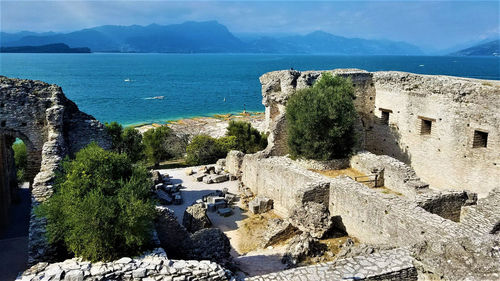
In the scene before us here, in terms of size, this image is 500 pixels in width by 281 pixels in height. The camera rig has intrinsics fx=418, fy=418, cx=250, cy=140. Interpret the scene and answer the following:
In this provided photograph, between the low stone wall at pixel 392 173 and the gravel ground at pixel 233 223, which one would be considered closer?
the gravel ground at pixel 233 223

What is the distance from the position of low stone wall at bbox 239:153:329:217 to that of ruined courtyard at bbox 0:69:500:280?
1.8 inches

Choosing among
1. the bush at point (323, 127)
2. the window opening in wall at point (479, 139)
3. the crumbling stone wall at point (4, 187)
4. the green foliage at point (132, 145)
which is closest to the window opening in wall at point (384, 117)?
the bush at point (323, 127)

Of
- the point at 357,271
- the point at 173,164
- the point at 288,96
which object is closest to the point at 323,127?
the point at 288,96

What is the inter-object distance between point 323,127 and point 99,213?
9.80 meters

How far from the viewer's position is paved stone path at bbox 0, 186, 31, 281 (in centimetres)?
1034

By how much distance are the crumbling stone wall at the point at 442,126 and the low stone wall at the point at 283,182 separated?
17.3ft

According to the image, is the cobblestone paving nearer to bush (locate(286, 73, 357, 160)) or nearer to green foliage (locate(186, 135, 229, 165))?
bush (locate(286, 73, 357, 160))

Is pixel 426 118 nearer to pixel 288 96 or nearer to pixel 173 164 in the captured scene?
pixel 288 96

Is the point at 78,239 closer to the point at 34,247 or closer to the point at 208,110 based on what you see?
the point at 34,247

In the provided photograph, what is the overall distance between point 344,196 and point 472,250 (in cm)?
539

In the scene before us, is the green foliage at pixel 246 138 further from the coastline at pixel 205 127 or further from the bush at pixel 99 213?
the bush at pixel 99 213

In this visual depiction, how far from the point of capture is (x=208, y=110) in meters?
65.9

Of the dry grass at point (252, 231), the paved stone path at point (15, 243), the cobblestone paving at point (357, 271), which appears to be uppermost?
the cobblestone paving at point (357, 271)

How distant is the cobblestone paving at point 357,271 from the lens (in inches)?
306
